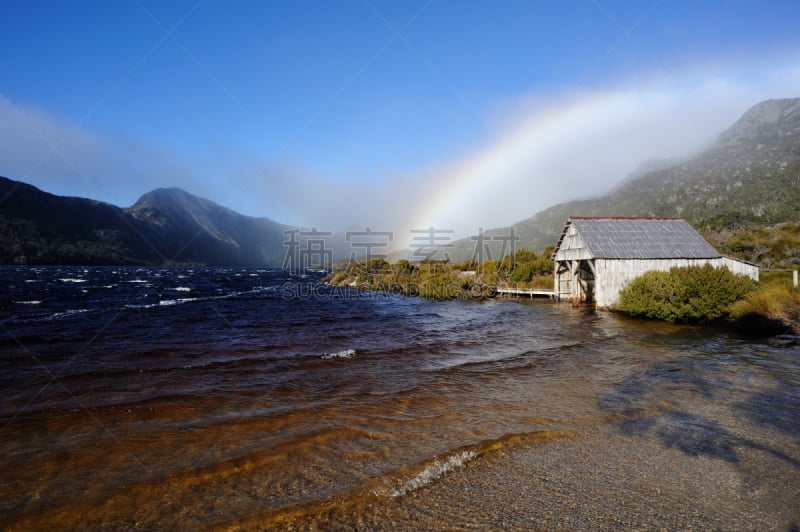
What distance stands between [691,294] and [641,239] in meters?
7.66

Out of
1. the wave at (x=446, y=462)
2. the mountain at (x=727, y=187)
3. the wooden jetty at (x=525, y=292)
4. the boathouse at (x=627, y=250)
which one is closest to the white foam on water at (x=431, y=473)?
the wave at (x=446, y=462)

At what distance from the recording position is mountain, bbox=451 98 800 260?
7179 cm

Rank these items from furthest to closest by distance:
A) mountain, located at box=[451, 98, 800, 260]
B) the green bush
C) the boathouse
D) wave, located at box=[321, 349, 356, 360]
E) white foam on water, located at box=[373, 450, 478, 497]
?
mountain, located at box=[451, 98, 800, 260], the boathouse, the green bush, wave, located at box=[321, 349, 356, 360], white foam on water, located at box=[373, 450, 478, 497]

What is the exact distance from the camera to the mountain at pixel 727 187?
7179 centimetres

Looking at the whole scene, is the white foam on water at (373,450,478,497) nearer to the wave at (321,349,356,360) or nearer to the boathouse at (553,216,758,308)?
the wave at (321,349,356,360)

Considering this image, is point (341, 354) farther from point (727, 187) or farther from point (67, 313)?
point (727, 187)

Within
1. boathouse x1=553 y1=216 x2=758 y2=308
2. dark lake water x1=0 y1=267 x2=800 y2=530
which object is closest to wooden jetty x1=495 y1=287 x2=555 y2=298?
boathouse x1=553 y1=216 x2=758 y2=308

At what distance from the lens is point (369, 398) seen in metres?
10.2

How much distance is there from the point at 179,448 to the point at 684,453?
8.58m

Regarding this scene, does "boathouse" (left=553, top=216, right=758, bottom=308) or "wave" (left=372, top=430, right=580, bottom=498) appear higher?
"boathouse" (left=553, top=216, right=758, bottom=308)

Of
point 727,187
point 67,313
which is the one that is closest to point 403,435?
point 67,313

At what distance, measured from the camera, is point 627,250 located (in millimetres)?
25484

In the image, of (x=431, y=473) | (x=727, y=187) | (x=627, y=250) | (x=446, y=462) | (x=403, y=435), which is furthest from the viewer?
(x=727, y=187)

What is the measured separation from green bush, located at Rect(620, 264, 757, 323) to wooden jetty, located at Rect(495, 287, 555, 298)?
13.0 meters
